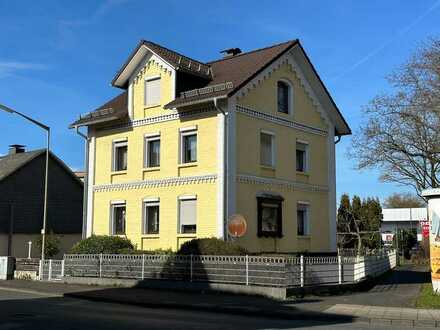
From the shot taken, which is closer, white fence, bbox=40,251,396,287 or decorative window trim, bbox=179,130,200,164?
white fence, bbox=40,251,396,287

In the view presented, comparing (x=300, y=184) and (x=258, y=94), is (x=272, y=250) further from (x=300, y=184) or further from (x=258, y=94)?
(x=258, y=94)

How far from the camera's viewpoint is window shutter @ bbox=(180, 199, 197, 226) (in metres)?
26.1

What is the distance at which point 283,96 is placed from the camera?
29.0 m

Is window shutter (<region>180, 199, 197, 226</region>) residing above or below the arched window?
below

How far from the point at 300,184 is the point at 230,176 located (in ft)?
17.8

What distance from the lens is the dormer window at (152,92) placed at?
2816cm

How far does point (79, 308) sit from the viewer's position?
16.2 metres

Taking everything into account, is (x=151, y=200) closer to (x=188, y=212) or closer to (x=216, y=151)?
(x=188, y=212)

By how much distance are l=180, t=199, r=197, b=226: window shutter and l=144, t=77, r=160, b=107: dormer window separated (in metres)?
5.06

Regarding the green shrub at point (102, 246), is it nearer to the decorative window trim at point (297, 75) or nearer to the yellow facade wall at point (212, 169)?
the yellow facade wall at point (212, 169)

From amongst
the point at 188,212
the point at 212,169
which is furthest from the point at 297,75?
the point at 188,212

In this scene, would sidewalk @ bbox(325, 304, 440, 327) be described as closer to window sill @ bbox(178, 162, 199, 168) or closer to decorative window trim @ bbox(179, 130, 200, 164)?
window sill @ bbox(178, 162, 199, 168)

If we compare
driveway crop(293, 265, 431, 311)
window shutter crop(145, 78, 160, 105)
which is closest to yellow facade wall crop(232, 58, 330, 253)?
window shutter crop(145, 78, 160, 105)

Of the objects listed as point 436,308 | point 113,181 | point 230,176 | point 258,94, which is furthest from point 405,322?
point 113,181
